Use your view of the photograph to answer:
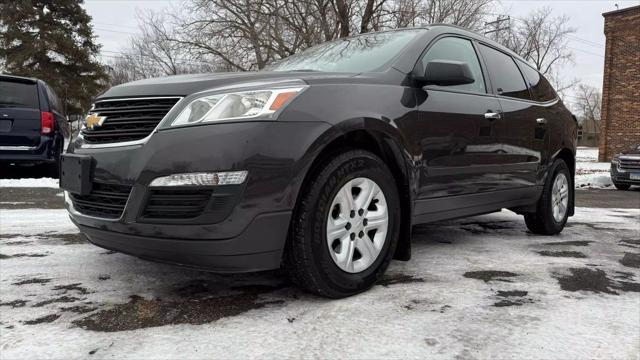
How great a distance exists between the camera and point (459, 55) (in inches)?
148

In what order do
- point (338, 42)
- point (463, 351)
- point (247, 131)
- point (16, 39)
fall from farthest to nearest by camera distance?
point (16, 39), point (338, 42), point (247, 131), point (463, 351)

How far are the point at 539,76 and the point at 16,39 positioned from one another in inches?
1422

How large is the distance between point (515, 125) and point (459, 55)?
0.74 m

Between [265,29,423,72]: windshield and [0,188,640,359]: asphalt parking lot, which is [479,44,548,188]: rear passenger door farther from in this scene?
[265,29,423,72]: windshield

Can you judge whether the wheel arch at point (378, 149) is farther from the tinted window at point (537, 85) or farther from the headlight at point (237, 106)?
the tinted window at point (537, 85)

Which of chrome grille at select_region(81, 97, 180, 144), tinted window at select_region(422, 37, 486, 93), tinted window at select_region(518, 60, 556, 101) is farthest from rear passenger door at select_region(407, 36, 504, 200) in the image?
chrome grille at select_region(81, 97, 180, 144)

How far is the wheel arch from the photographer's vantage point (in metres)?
2.52

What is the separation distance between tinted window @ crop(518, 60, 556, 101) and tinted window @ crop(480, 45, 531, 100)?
0.51 feet

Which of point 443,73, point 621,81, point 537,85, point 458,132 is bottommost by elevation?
point 458,132

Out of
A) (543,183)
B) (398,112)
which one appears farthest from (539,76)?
(398,112)

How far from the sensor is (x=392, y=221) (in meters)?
2.91

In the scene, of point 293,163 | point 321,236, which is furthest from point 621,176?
point 293,163

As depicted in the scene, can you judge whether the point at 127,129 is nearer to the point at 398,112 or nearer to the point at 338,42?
the point at 398,112

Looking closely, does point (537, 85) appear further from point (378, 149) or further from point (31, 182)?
point (31, 182)
